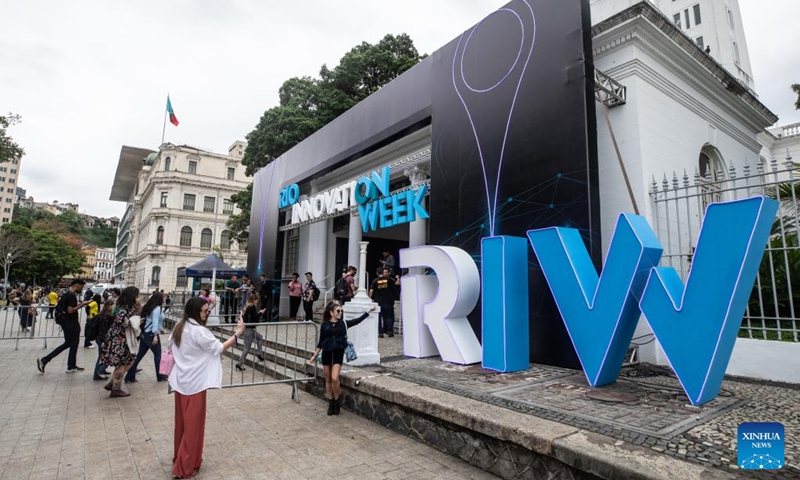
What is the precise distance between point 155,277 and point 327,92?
3514 centimetres

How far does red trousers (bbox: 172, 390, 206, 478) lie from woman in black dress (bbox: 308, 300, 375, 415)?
1821 millimetres

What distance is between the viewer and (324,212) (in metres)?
13.2

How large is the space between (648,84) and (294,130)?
51.5ft

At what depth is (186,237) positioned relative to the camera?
1797 inches

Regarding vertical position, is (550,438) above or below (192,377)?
below

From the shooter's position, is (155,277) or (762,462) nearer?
(762,462)

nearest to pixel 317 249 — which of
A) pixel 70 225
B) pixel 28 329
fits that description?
pixel 28 329

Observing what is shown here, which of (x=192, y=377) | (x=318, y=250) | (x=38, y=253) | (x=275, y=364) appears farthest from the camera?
(x=38, y=253)

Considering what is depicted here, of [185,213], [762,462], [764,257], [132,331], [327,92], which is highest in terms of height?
[327,92]

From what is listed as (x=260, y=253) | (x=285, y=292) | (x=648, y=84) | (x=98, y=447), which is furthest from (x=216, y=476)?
(x=260, y=253)

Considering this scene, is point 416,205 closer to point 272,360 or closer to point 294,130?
point 272,360

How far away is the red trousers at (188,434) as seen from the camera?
3457 mm

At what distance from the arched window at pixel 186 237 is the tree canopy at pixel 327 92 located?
94.4ft

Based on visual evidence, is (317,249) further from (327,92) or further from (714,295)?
(714,295)
